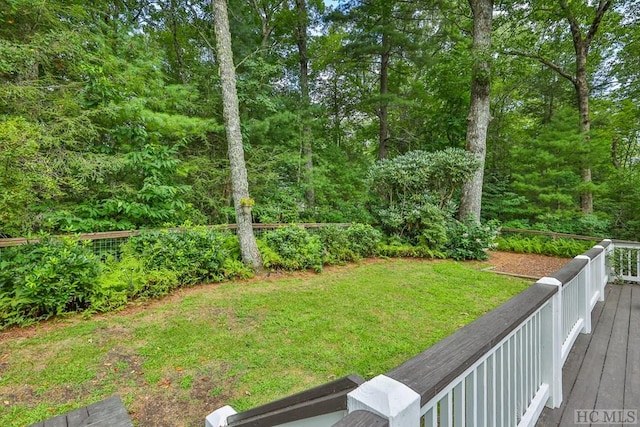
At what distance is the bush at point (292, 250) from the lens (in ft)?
19.9

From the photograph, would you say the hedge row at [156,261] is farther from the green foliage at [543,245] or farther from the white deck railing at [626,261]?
the white deck railing at [626,261]

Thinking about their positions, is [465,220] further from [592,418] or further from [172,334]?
[172,334]

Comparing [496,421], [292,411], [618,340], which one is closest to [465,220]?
[618,340]

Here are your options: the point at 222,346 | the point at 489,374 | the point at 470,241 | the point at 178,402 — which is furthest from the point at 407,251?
the point at 489,374

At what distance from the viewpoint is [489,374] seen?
1317 millimetres

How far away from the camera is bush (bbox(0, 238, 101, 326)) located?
3605 mm

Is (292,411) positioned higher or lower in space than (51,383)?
higher

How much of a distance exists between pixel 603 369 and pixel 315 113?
30.6ft

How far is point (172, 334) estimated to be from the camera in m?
3.48

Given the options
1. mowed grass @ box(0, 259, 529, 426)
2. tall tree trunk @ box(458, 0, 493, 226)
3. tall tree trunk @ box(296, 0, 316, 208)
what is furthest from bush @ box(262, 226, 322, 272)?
tall tree trunk @ box(458, 0, 493, 226)

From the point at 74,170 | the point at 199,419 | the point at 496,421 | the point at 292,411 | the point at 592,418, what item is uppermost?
the point at 74,170

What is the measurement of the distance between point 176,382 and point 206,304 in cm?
175

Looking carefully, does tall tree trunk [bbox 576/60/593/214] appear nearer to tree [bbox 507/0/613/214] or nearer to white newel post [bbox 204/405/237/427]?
tree [bbox 507/0/613/214]

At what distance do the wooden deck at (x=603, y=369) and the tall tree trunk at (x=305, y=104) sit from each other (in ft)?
23.6
